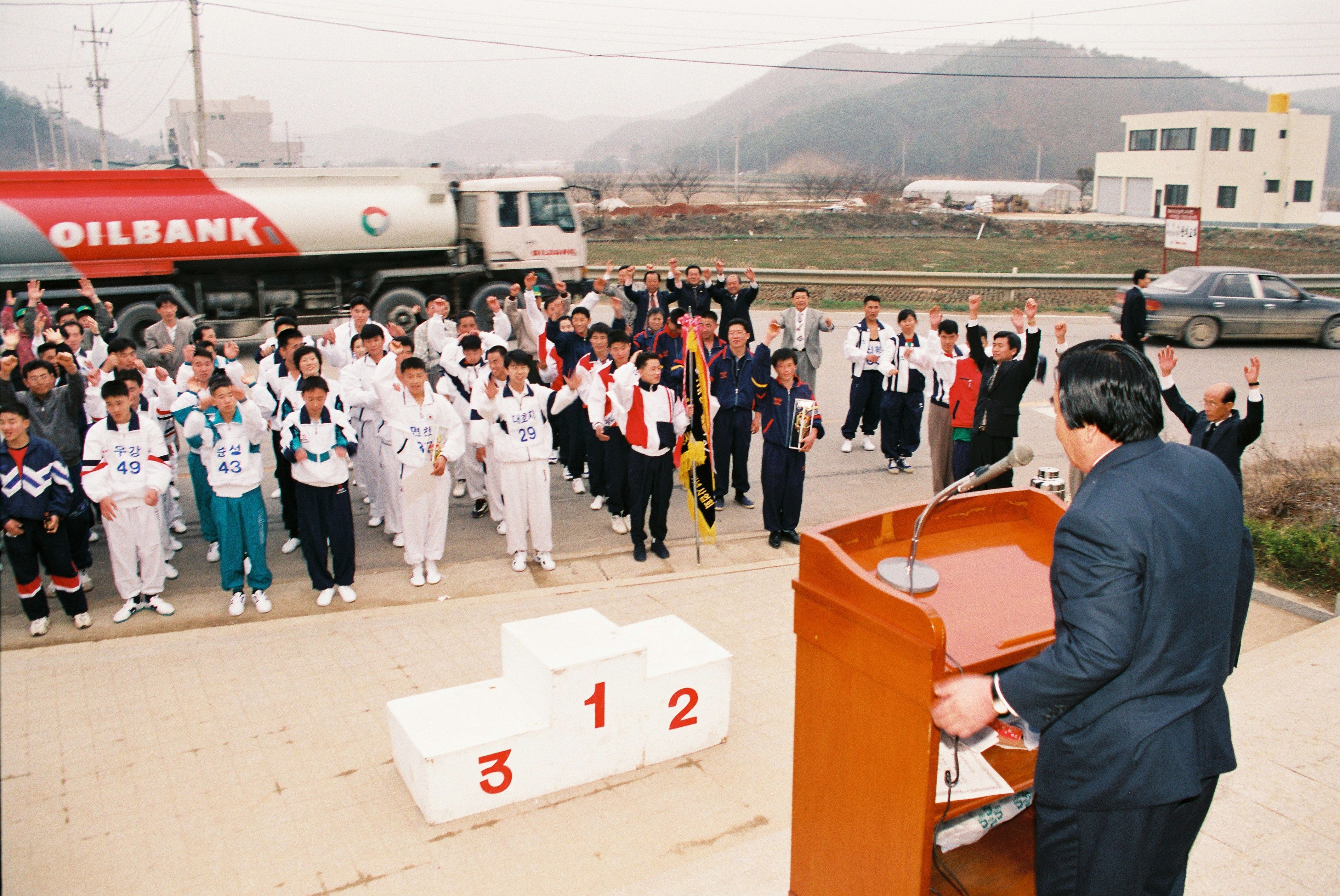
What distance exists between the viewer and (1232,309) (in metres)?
17.6

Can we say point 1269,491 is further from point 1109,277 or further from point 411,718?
point 1109,277

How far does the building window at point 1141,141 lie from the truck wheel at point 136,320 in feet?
204

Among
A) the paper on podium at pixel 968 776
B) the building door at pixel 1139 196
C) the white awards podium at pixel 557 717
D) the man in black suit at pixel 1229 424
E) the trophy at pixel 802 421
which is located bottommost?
the white awards podium at pixel 557 717

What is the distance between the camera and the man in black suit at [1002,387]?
791cm

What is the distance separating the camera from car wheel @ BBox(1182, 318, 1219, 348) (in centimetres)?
1769

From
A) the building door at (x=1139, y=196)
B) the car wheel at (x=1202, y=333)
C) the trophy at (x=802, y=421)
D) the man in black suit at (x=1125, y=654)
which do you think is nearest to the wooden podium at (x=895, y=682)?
the man in black suit at (x=1125, y=654)

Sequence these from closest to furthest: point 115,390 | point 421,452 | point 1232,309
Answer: point 115,390 → point 421,452 → point 1232,309

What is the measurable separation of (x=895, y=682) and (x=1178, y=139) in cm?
6585

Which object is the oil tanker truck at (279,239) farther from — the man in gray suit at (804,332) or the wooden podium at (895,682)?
the wooden podium at (895,682)

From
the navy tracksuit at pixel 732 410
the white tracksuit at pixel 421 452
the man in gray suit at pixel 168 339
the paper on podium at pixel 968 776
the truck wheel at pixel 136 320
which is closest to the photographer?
the paper on podium at pixel 968 776

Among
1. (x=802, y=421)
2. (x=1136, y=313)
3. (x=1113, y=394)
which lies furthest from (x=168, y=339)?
(x=1136, y=313)

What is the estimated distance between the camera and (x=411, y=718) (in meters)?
4.55

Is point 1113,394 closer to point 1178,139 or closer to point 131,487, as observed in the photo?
point 131,487

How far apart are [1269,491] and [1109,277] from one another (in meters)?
17.6
